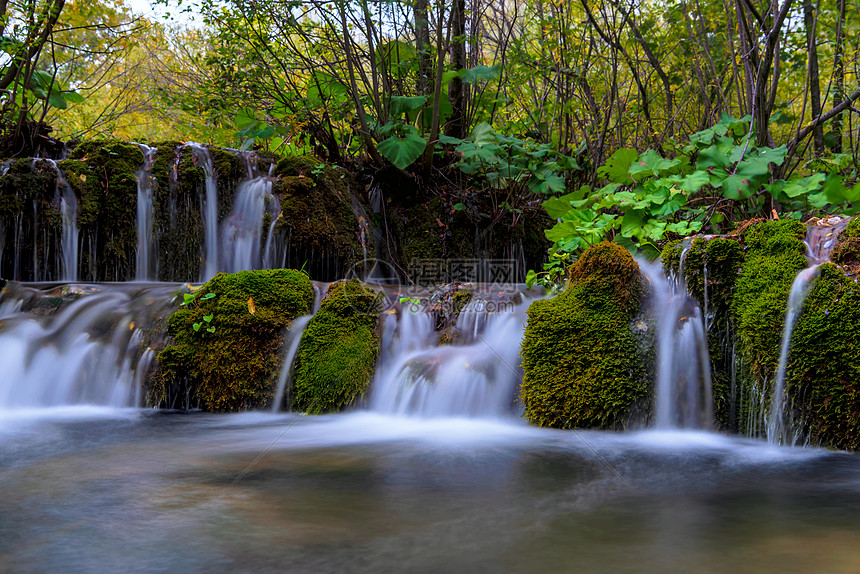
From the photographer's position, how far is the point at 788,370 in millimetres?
3291

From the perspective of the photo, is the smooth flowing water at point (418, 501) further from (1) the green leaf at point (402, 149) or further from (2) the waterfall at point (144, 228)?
(1) the green leaf at point (402, 149)

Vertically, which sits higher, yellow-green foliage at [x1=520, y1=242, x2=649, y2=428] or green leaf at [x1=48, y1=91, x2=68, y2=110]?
green leaf at [x1=48, y1=91, x2=68, y2=110]

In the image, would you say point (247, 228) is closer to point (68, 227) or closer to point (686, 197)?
point (68, 227)

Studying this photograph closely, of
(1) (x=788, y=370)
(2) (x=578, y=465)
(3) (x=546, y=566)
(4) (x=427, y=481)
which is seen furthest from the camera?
(1) (x=788, y=370)

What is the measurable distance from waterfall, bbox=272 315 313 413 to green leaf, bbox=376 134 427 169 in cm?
274

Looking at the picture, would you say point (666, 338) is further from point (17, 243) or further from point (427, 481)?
point (17, 243)

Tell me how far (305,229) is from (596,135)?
371 centimetres

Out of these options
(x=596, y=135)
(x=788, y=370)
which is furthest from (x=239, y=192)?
→ (x=788, y=370)

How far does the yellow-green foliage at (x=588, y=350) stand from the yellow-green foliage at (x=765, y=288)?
0.58m

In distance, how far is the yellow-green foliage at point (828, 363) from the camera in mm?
3115

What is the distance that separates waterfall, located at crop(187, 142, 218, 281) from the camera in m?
6.78

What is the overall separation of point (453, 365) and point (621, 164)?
246 cm

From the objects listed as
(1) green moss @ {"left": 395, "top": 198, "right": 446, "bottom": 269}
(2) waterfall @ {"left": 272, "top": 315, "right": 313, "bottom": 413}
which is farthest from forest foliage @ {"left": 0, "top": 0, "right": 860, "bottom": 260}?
(2) waterfall @ {"left": 272, "top": 315, "right": 313, "bottom": 413}

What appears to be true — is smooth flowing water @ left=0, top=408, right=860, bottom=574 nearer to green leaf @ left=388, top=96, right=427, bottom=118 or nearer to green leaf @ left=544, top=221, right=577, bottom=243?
green leaf @ left=544, top=221, right=577, bottom=243
